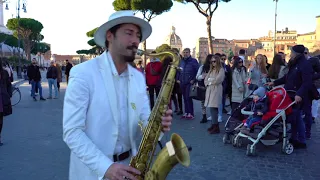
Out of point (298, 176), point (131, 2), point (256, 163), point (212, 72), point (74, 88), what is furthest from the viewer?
point (131, 2)

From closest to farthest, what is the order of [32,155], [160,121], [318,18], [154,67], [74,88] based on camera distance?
[74,88]
[160,121]
[32,155]
[154,67]
[318,18]

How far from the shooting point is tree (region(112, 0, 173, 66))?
93.1ft

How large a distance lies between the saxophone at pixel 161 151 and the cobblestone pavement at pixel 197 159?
2.43 m

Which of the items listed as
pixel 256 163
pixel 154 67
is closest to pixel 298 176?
pixel 256 163

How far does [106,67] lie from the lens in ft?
6.51

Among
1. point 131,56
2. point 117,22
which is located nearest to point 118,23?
point 117,22

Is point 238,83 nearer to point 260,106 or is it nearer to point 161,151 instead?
point 260,106

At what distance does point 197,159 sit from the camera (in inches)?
204

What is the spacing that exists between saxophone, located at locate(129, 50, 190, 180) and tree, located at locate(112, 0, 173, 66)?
26974 millimetres

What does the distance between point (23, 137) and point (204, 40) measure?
112850 millimetres

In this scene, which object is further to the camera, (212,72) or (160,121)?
(212,72)

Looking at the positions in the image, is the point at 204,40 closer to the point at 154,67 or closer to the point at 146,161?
the point at 154,67

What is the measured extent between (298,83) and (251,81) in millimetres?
1735

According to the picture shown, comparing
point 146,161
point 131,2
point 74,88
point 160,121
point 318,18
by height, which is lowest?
point 146,161
